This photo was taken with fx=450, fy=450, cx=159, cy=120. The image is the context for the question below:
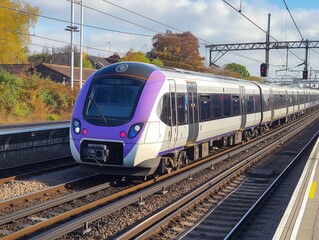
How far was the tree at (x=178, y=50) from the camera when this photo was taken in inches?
2601

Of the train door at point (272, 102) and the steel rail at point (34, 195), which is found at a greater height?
the train door at point (272, 102)

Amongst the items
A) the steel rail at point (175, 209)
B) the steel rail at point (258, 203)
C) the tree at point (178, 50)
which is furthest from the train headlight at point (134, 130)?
the tree at point (178, 50)

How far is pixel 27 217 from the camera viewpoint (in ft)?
27.7

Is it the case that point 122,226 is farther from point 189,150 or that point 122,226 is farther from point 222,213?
point 189,150

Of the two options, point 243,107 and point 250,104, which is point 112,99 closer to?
point 243,107

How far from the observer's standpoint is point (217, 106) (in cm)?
1628

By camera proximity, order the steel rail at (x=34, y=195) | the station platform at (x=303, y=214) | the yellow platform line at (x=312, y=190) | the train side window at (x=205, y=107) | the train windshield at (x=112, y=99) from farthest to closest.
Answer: the train side window at (x=205, y=107) < the train windshield at (x=112, y=99) < the yellow platform line at (x=312, y=190) < the steel rail at (x=34, y=195) < the station platform at (x=303, y=214)

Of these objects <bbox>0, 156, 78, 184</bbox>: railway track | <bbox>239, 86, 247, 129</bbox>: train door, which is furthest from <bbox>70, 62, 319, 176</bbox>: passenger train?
<bbox>239, 86, 247, 129</bbox>: train door

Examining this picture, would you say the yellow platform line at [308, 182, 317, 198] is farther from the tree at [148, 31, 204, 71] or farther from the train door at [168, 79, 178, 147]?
the tree at [148, 31, 204, 71]

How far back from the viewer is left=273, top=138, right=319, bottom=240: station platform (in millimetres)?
7035

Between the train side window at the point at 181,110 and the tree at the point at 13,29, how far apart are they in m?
35.3

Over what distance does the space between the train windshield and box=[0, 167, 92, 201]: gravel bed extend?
1.98 meters

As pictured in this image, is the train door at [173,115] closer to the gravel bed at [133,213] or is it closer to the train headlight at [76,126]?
the gravel bed at [133,213]

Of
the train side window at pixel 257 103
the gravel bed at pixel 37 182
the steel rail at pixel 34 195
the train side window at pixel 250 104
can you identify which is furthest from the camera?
the train side window at pixel 257 103
